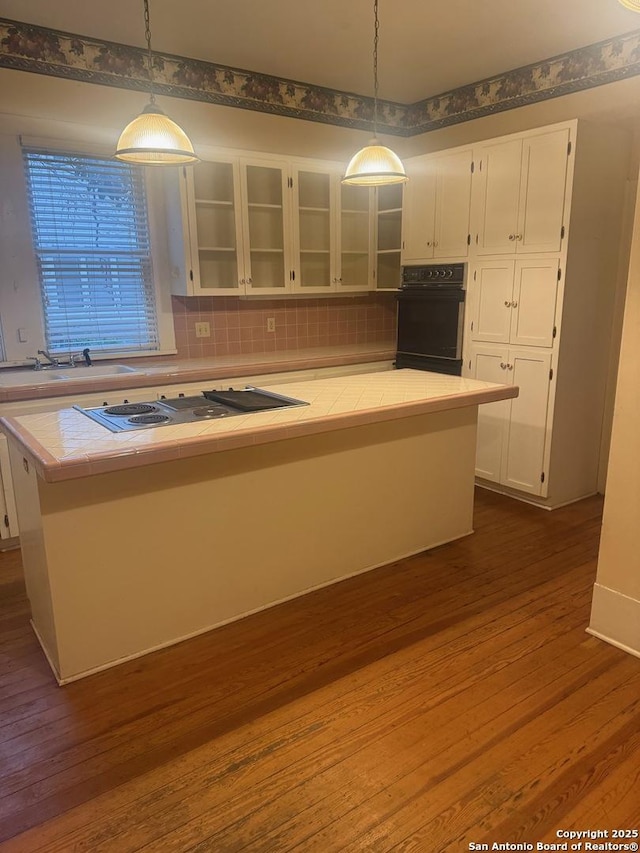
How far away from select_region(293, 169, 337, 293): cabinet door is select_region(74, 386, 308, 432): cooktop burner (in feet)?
5.64

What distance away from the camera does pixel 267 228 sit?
409cm

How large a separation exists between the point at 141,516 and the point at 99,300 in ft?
6.80

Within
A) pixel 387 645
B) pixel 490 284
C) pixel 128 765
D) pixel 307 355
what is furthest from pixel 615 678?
pixel 307 355

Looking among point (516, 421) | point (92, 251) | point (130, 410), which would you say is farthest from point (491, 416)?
point (92, 251)

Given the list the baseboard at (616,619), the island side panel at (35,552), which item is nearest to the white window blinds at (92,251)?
the island side panel at (35,552)

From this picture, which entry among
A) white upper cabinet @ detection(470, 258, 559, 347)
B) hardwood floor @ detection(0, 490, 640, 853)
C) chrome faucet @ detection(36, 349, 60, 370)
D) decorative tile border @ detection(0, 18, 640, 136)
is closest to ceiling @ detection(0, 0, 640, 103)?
decorative tile border @ detection(0, 18, 640, 136)

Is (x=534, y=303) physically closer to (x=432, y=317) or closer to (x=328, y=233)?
(x=432, y=317)

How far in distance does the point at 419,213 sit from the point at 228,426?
8.89ft

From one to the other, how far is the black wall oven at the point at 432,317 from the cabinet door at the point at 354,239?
1.19ft

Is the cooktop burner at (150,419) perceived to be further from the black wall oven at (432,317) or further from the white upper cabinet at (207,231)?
the black wall oven at (432,317)

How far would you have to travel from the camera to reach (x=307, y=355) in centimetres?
425

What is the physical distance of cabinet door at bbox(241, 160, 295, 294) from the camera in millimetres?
3949

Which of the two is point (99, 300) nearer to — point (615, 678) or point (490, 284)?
point (490, 284)

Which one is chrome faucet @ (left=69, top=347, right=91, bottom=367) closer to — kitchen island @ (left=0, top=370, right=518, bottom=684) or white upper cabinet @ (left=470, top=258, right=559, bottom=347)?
kitchen island @ (left=0, top=370, right=518, bottom=684)
